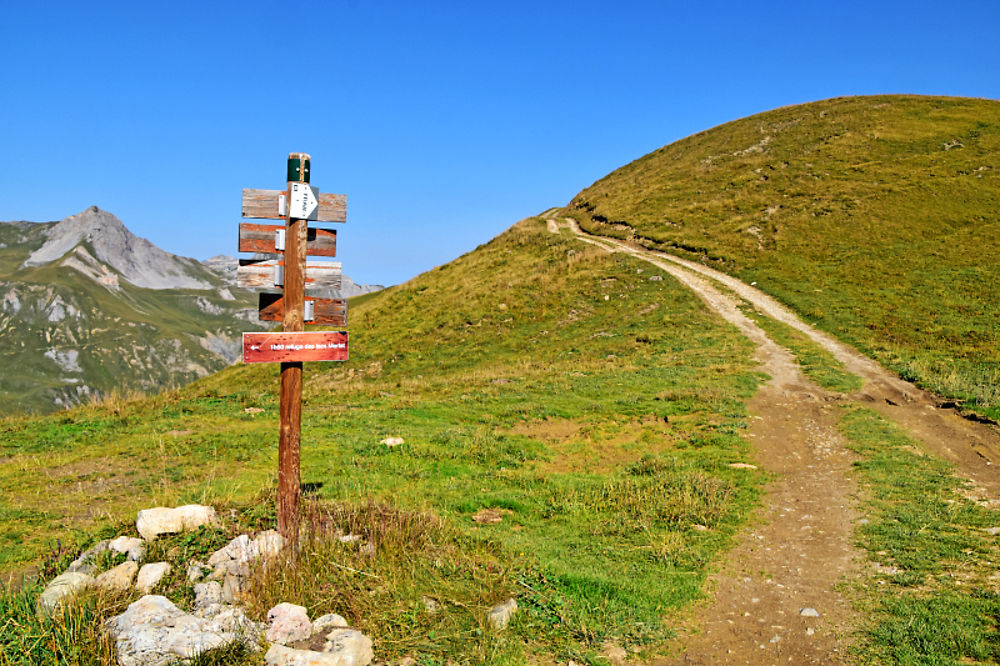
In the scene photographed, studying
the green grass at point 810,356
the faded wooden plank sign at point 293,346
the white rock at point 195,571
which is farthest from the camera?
the green grass at point 810,356

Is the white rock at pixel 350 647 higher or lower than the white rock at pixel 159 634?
lower

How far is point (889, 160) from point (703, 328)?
37248mm

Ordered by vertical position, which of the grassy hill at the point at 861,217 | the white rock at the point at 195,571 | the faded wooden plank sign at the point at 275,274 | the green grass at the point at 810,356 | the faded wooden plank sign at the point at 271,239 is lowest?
the white rock at the point at 195,571

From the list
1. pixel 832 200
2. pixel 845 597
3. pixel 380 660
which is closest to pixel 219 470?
pixel 380 660

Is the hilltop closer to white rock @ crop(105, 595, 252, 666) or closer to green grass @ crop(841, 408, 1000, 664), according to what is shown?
green grass @ crop(841, 408, 1000, 664)

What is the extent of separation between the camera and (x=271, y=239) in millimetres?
7992

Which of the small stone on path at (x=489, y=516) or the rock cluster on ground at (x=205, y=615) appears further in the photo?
the small stone on path at (x=489, y=516)

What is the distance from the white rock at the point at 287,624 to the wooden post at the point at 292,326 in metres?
1.83

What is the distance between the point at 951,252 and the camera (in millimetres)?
36125

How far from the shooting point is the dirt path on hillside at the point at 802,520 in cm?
649

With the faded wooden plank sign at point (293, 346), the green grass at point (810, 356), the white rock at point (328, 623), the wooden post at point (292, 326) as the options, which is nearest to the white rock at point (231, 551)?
the wooden post at point (292, 326)

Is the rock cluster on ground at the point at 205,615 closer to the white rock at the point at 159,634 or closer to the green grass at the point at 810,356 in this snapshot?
the white rock at the point at 159,634

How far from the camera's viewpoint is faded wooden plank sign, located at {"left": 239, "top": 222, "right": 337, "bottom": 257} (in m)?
7.89

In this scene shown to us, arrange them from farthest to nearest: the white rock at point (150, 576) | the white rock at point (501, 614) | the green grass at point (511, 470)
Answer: the green grass at point (511, 470) → the white rock at point (150, 576) → the white rock at point (501, 614)
